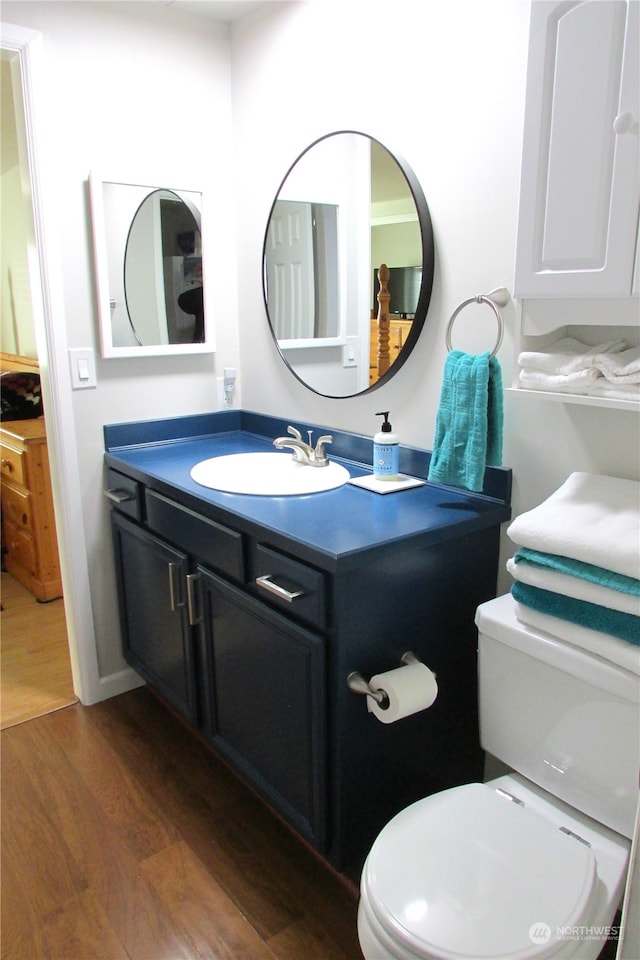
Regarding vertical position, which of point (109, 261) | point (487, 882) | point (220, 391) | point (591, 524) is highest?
point (109, 261)

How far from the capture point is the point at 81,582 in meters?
2.26

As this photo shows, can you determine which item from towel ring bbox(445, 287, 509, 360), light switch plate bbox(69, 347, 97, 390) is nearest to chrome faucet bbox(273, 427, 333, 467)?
towel ring bbox(445, 287, 509, 360)

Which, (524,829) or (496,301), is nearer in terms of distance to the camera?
(524,829)

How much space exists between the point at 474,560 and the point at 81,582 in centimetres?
137

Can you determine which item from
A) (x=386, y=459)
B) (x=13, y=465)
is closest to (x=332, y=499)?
(x=386, y=459)

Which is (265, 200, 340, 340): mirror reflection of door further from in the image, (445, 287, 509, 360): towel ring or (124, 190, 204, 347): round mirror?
(445, 287, 509, 360): towel ring

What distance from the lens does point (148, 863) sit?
1688mm

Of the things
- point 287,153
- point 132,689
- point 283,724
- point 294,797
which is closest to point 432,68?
point 287,153

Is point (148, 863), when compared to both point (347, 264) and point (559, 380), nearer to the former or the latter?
point (559, 380)

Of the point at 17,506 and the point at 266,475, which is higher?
the point at 266,475

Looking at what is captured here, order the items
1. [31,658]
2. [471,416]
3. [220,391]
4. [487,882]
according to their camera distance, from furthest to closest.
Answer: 1. [31,658]
2. [220,391]
3. [471,416]
4. [487,882]

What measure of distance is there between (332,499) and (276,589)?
31 cm

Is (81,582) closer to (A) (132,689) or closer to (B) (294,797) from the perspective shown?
(A) (132,689)

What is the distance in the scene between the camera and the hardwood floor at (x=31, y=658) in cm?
236
